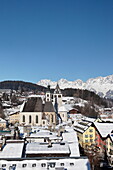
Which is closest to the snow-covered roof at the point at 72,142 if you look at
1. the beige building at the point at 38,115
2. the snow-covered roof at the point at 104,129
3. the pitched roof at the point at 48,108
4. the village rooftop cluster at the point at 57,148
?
the village rooftop cluster at the point at 57,148

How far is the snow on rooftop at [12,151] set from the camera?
21203mm

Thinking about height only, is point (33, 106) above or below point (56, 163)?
above

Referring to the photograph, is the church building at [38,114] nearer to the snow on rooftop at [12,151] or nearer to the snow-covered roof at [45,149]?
the snow on rooftop at [12,151]

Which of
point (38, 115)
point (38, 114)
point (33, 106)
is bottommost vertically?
point (38, 115)

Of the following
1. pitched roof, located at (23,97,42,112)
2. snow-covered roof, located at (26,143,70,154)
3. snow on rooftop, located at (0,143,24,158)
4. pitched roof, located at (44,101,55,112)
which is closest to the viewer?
snow on rooftop, located at (0,143,24,158)

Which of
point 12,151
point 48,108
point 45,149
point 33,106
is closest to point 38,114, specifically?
point 33,106

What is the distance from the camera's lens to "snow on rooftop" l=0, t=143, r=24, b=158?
2120 cm

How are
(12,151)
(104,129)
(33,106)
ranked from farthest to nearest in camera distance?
(33,106), (104,129), (12,151)

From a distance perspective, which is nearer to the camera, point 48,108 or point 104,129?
point 104,129

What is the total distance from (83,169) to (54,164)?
2.43 m

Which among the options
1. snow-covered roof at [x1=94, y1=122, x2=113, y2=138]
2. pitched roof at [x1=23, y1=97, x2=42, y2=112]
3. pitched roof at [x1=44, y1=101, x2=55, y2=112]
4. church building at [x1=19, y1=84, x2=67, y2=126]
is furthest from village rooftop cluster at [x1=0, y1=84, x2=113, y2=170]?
pitched roof at [x1=23, y1=97, x2=42, y2=112]

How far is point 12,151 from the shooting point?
22.2m

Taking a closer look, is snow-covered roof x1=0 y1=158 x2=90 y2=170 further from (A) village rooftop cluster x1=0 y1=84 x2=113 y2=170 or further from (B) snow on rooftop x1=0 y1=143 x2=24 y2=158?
(B) snow on rooftop x1=0 y1=143 x2=24 y2=158

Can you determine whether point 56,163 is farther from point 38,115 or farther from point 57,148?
point 38,115
